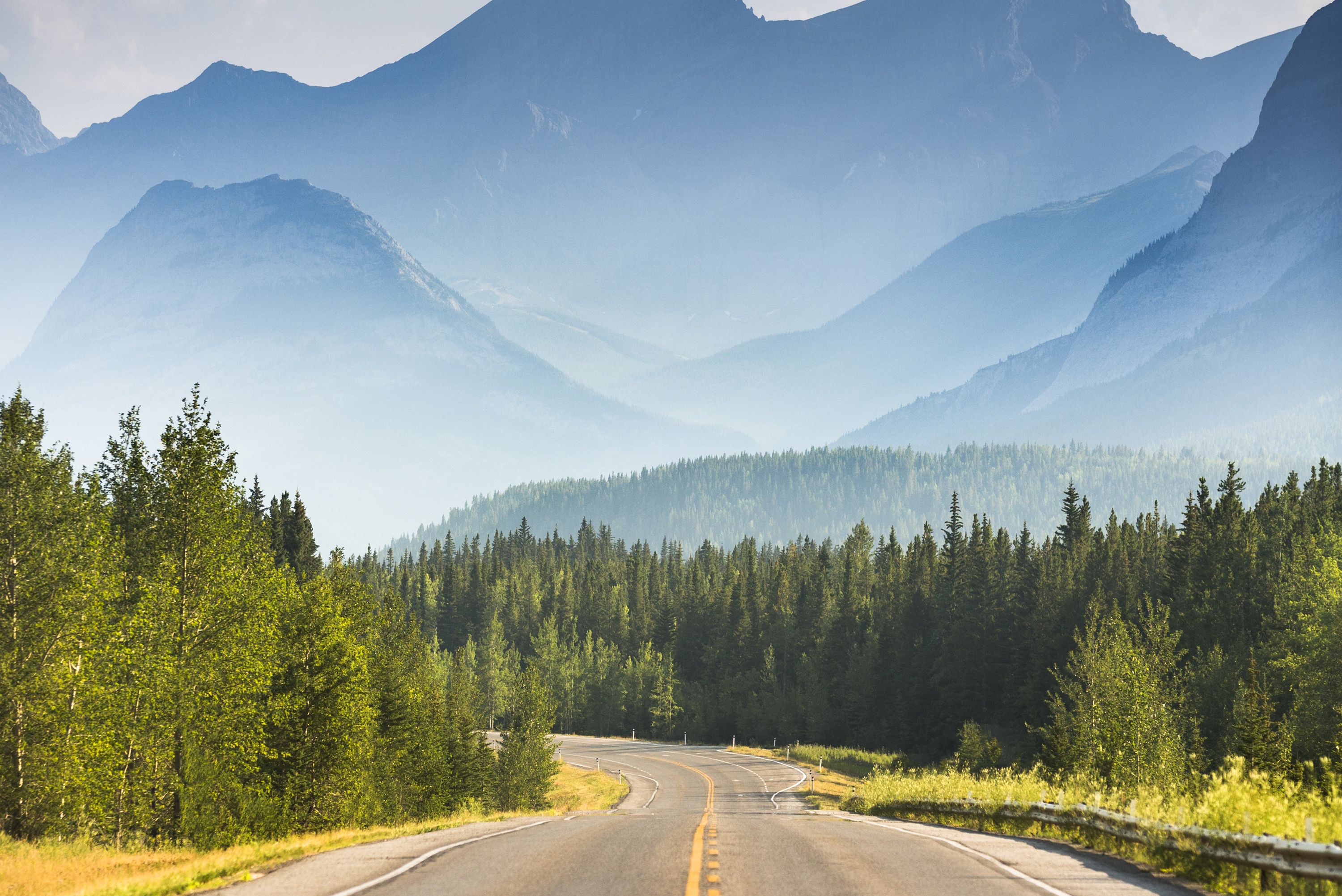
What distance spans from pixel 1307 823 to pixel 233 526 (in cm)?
2839

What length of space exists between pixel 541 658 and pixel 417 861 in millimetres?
118095

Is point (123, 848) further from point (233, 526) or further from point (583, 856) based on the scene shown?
point (583, 856)

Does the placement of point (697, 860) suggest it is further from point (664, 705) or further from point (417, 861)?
point (664, 705)

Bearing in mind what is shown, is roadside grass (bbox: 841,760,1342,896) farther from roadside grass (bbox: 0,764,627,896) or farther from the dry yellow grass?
the dry yellow grass

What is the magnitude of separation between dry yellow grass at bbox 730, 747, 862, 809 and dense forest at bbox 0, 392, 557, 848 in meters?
25.0

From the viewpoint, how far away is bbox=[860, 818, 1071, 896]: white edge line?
13.3 metres

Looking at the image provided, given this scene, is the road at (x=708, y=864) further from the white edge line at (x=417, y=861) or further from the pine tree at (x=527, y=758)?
the pine tree at (x=527, y=758)

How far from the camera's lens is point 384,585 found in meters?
164

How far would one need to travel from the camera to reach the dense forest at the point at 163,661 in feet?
81.0

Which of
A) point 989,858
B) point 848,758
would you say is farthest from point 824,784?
point 989,858

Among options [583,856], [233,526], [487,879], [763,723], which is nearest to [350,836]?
[583,856]

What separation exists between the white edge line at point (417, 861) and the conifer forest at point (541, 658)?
1005 centimetres

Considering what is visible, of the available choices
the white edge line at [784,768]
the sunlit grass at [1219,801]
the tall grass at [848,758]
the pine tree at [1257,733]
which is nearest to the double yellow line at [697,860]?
the sunlit grass at [1219,801]

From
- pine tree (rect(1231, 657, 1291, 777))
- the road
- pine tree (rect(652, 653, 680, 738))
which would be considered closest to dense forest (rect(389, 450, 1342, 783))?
pine tree (rect(1231, 657, 1291, 777))
